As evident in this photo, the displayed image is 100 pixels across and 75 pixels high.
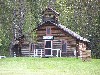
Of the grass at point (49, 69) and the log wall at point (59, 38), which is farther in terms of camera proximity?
the log wall at point (59, 38)

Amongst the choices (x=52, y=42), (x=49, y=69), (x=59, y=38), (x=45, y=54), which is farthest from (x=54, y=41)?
(x=49, y=69)

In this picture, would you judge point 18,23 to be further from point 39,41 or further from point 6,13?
point 39,41

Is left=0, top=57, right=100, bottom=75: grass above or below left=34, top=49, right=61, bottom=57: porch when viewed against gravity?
above

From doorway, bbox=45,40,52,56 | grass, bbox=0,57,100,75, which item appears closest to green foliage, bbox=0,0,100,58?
doorway, bbox=45,40,52,56

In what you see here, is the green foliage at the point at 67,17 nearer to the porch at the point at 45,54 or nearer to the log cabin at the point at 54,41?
the log cabin at the point at 54,41

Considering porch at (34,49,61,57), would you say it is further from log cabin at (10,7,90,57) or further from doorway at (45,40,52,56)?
doorway at (45,40,52,56)

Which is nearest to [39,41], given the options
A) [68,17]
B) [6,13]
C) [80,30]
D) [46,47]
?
[46,47]

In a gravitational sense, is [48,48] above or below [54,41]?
below

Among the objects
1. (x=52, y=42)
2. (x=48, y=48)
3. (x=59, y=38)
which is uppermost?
(x=59, y=38)

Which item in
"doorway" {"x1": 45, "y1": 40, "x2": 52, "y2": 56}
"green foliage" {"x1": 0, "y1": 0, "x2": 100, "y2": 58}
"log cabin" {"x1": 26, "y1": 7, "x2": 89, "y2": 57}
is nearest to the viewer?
"log cabin" {"x1": 26, "y1": 7, "x2": 89, "y2": 57}

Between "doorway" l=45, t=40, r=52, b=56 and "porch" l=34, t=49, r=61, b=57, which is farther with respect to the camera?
"doorway" l=45, t=40, r=52, b=56

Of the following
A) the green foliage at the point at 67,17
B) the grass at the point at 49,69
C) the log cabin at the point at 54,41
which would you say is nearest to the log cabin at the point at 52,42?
the log cabin at the point at 54,41

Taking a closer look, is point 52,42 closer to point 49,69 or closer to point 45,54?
point 45,54

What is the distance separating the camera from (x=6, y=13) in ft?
178
